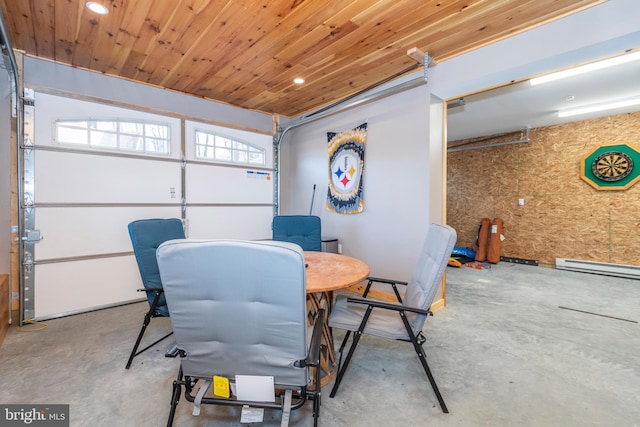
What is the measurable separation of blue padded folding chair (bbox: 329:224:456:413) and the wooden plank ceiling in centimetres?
169

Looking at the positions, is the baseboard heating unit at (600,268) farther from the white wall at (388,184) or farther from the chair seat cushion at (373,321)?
the chair seat cushion at (373,321)

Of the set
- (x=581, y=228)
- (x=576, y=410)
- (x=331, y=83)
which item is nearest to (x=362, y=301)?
(x=576, y=410)

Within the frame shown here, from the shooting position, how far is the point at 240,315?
43.6 inches

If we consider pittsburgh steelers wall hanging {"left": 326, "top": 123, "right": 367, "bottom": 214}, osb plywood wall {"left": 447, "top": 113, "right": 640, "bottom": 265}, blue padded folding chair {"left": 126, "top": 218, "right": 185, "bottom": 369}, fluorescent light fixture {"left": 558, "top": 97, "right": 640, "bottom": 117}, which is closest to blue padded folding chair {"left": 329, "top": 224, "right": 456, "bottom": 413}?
blue padded folding chair {"left": 126, "top": 218, "right": 185, "bottom": 369}

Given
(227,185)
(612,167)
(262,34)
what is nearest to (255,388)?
(262,34)

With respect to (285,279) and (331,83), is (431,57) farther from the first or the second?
(285,279)

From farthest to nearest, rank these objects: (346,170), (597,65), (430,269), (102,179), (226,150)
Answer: (226,150) < (346,170) < (102,179) < (597,65) < (430,269)

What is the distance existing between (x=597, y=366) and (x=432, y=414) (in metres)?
1.46

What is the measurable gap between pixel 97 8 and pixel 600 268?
23.8ft

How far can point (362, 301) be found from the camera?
65.4 inches

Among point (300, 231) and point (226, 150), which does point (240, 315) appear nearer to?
point (300, 231)

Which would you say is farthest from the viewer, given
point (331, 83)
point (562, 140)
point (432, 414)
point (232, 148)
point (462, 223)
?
point (462, 223)

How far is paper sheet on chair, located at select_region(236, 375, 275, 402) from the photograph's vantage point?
1.18m

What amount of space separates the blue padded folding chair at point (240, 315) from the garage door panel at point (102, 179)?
9.29 ft
